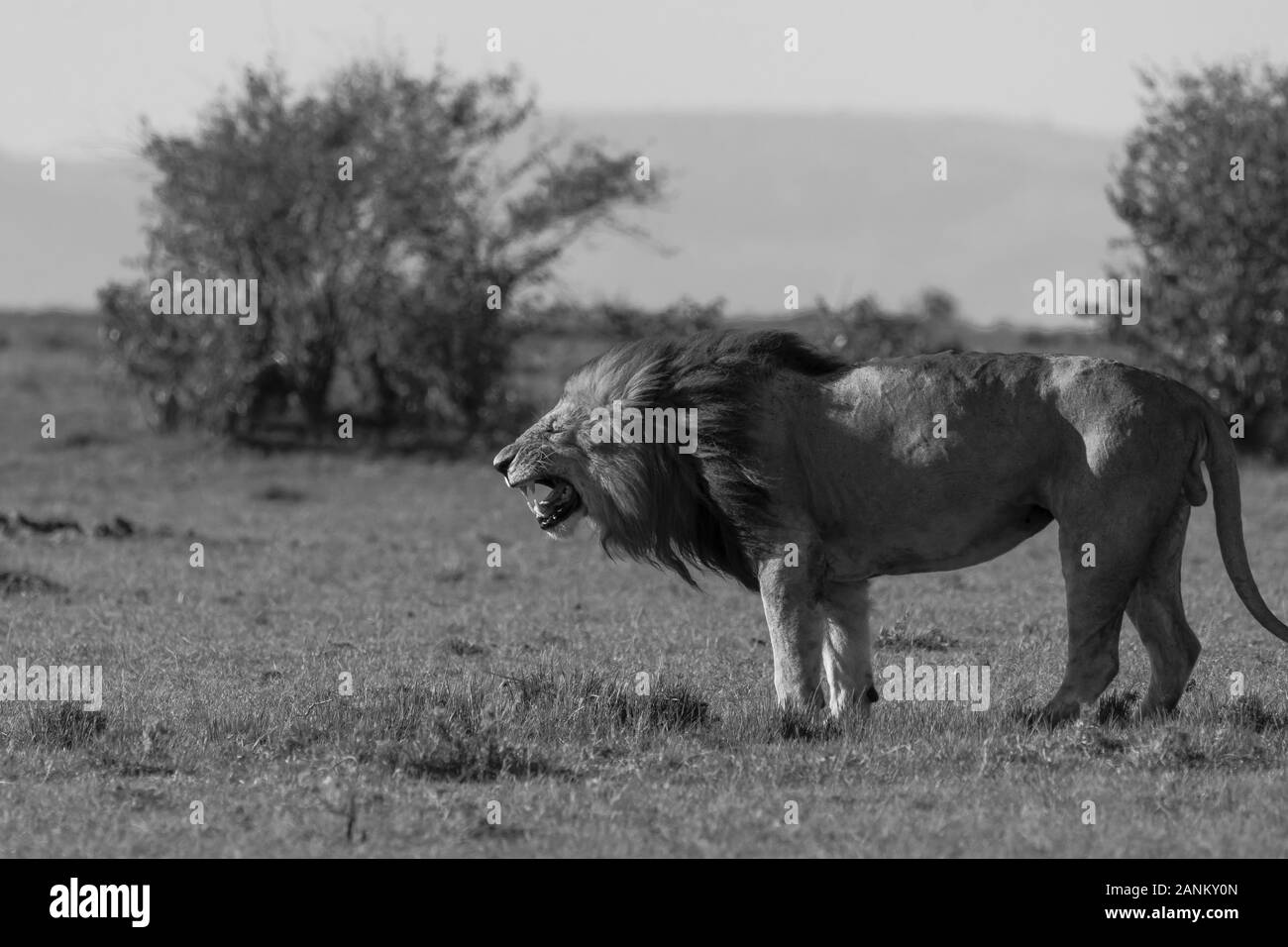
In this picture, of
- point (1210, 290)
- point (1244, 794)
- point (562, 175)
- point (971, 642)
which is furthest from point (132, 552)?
point (1210, 290)

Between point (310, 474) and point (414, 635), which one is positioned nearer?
point (414, 635)

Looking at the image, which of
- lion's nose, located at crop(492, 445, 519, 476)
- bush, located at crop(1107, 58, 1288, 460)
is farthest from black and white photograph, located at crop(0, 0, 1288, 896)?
bush, located at crop(1107, 58, 1288, 460)

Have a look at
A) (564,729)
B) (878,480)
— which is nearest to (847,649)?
(878,480)

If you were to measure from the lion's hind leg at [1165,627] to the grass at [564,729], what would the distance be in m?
0.18

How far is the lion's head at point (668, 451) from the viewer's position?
10227 mm

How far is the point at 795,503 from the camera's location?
10234 mm

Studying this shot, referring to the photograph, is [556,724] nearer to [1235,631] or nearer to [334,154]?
→ [1235,631]

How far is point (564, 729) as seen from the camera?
32.6 ft

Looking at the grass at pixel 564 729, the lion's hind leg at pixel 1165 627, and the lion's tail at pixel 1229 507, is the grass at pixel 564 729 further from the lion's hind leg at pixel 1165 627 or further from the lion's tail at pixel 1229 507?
the lion's tail at pixel 1229 507

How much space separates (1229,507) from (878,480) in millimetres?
1788

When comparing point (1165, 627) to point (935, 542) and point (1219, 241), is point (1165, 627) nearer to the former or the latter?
point (935, 542)

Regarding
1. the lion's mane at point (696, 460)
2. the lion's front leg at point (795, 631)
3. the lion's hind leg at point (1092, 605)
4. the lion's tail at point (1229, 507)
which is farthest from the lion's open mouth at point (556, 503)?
the lion's tail at point (1229, 507)

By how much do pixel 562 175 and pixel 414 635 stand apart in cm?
2002

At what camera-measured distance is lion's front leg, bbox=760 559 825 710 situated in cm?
1009
